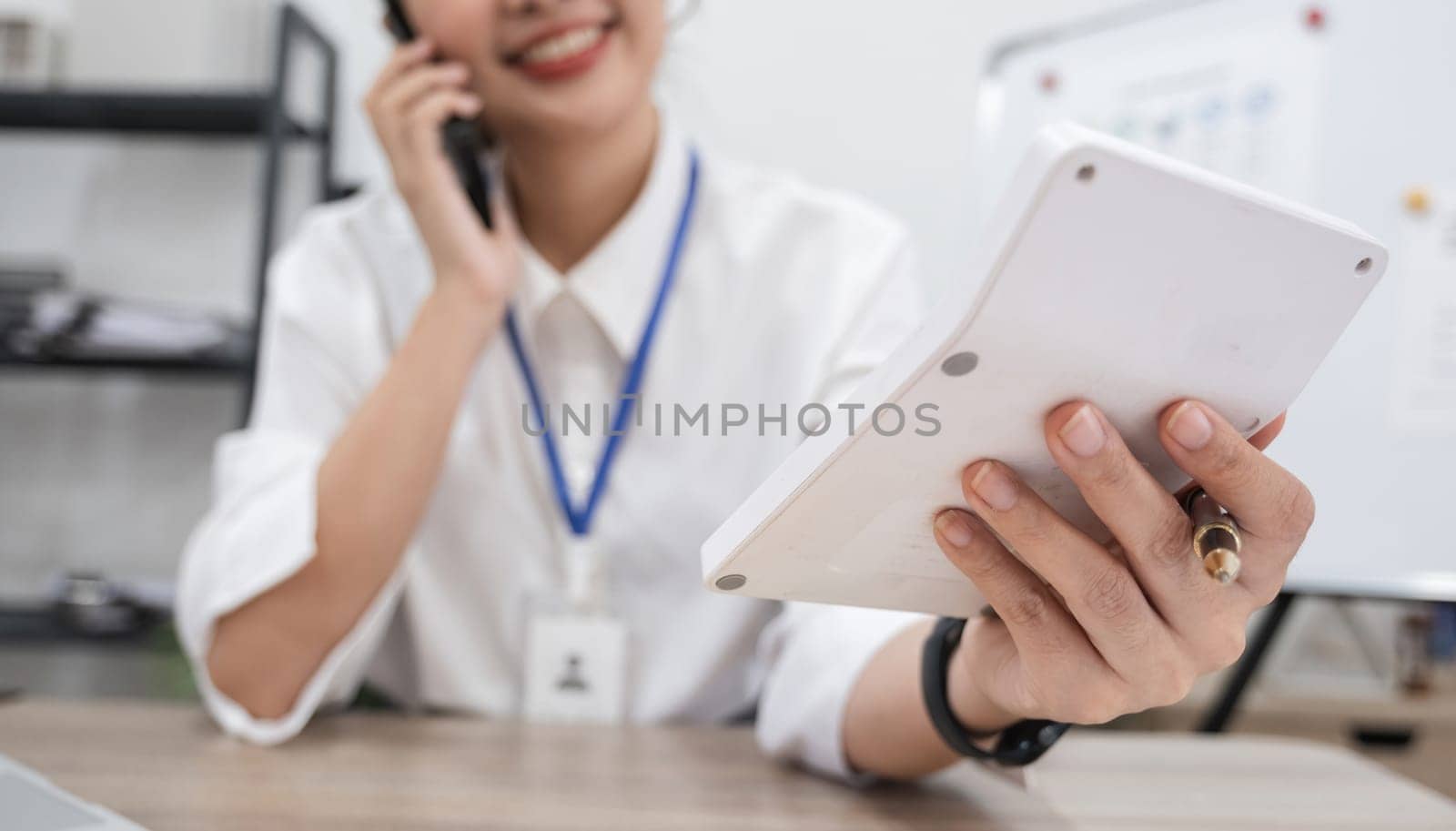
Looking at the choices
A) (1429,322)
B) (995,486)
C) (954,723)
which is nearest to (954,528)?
(995,486)

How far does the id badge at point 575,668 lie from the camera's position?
897 mm

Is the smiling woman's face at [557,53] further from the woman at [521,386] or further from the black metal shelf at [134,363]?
the black metal shelf at [134,363]

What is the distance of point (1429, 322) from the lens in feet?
3.70

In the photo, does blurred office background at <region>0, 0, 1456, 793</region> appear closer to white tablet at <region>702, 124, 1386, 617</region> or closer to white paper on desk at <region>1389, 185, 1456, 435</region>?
white paper on desk at <region>1389, 185, 1456, 435</region>

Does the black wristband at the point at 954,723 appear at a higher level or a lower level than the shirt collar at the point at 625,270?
lower

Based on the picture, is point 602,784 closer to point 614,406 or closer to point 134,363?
point 614,406

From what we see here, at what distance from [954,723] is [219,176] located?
1687mm

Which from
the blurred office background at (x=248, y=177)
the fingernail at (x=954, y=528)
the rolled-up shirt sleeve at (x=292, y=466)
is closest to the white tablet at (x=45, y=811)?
the rolled-up shirt sleeve at (x=292, y=466)

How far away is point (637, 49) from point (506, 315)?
260mm

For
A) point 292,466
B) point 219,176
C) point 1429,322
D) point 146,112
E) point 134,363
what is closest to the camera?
point 292,466

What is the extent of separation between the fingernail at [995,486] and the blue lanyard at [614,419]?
1.93ft

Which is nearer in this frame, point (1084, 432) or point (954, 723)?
point (1084, 432)

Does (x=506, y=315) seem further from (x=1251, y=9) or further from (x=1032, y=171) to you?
(x=1251, y=9)

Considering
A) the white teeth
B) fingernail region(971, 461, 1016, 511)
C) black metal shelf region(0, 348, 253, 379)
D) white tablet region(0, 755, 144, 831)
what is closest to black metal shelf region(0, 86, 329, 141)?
black metal shelf region(0, 348, 253, 379)
